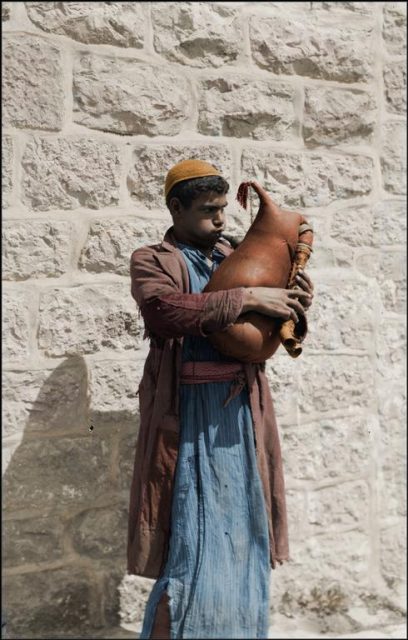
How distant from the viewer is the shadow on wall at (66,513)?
305 centimetres

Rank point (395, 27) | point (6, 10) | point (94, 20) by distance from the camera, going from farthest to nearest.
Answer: point (395, 27) < point (94, 20) < point (6, 10)

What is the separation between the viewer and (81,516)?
3.15 meters

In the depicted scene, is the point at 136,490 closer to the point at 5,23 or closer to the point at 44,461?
the point at 44,461

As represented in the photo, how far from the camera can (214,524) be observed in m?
2.38

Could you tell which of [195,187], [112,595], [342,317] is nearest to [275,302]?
[195,187]

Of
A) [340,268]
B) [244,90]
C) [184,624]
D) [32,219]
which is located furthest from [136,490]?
[244,90]

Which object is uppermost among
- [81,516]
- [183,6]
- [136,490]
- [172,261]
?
[183,6]

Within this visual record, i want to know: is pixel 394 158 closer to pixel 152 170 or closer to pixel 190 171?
pixel 152 170

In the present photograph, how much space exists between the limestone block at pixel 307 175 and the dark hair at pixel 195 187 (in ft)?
3.06

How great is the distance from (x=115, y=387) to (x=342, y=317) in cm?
109

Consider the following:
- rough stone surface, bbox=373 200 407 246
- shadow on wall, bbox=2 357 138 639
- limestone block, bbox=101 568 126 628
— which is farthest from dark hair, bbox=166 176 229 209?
limestone block, bbox=101 568 126 628

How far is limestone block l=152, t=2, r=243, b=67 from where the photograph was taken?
322 cm

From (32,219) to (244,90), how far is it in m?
1.08

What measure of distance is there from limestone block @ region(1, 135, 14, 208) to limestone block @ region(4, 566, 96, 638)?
4.84ft
